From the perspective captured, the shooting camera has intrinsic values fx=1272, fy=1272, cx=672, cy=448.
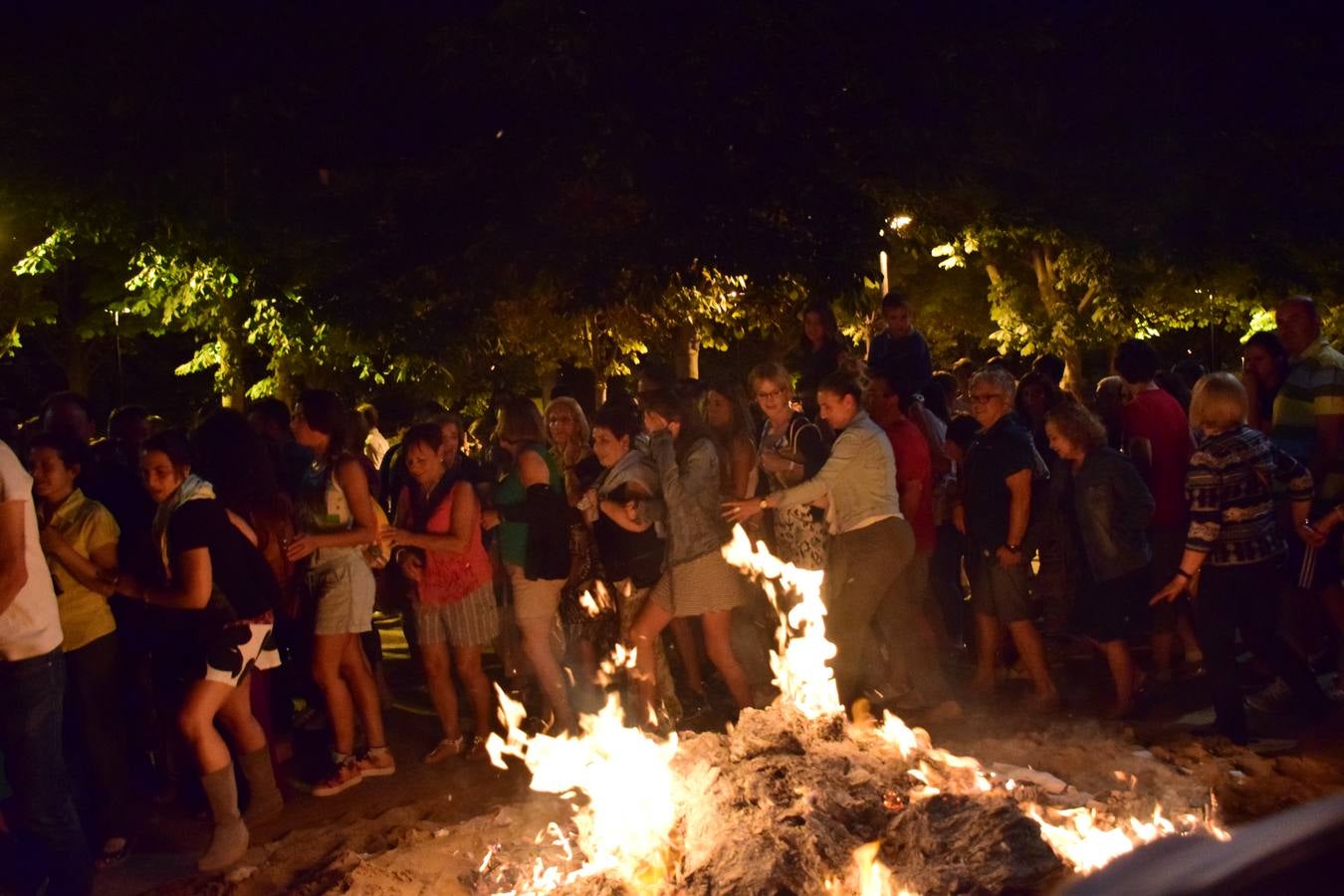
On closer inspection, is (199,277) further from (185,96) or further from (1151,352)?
(1151,352)

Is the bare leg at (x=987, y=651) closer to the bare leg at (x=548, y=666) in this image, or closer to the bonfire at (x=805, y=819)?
the bonfire at (x=805, y=819)

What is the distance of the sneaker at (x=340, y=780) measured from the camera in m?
7.09

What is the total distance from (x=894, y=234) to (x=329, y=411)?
21.3 feet

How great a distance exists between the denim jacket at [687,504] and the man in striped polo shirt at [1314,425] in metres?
3.51

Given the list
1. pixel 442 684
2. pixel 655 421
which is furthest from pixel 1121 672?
pixel 442 684

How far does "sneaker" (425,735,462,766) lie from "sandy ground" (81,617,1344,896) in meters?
0.08

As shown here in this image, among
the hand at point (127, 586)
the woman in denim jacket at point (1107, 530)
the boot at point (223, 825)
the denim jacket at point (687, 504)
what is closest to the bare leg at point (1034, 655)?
the woman in denim jacket at point (1107, 530)

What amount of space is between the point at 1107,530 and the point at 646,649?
9.29 feet

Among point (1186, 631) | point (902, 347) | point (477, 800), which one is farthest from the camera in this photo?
point (902, 347)

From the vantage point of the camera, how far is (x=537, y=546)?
297 inches

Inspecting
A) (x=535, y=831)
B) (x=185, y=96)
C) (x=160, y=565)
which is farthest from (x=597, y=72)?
(x=535, y=831)

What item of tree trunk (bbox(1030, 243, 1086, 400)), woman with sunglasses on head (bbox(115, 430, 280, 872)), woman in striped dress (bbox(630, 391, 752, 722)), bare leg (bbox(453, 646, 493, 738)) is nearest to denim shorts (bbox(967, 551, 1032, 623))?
woman in striped dress (bbox(630, 391, 752, 722))

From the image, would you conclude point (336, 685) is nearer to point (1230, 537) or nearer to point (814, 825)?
point (814, 825)

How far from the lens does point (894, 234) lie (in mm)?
11867
